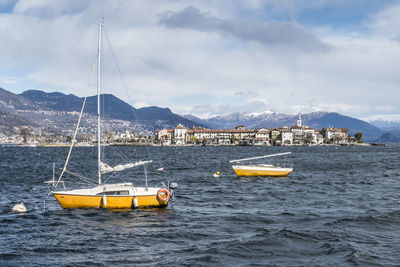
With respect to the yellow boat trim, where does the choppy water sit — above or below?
below

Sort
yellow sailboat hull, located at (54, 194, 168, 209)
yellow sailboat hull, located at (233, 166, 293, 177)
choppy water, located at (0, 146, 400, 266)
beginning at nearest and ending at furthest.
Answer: choppy water, located at (0, 146, 400, 266)
yellow sailboat hull, located at (54, 194, 168, 209)
yellow sailboat hull, located at (233, 166, 293, 177)

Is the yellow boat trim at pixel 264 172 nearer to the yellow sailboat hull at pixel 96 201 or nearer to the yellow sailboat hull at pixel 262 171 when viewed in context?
the yellow sailboat hull at pixel 262 171

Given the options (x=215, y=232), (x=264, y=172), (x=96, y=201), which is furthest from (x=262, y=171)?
(x=215, y=232)

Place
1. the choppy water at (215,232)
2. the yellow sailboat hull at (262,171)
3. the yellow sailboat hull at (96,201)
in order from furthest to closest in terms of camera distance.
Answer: the yellow sailboat hull at (262,171) → the yellow sailboat hull at (96,201) → the choppy water at (215,232)

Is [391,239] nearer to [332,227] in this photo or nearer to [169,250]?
[332,227]

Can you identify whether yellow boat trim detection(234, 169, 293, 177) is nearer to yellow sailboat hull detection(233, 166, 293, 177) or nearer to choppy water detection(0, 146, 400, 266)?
yellow sailboat hull detection(233, 166, 293, 177)

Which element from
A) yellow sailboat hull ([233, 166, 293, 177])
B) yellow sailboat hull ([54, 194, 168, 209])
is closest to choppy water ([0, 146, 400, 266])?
yellow sailboat hull ([54, 194, 168, 209])

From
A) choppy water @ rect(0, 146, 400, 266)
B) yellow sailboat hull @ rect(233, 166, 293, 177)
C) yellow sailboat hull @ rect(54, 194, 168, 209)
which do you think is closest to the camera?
choppy water @ rect(0, 146, 400, 266)

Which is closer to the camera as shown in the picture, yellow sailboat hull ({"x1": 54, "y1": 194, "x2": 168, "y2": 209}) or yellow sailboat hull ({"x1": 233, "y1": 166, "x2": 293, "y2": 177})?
yellow sailboat hull ({"x1": 54, "y1": 194, "x2": 168, "y2": 209})

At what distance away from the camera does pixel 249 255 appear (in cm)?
1634

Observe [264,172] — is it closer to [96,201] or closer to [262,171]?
[262,171]

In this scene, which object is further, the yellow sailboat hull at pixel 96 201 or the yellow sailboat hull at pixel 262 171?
the yellow sailboat hull at pixel 262 171

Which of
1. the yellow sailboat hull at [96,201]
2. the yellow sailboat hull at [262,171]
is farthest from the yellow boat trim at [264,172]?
the yellow sailboat hull at [96,201]

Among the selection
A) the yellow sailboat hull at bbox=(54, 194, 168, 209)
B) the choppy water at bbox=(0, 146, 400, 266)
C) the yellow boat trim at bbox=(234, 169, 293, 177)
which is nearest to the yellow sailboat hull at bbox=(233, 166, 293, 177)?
the yellow boat trim at bbox=(234, 169, 293, 177)
